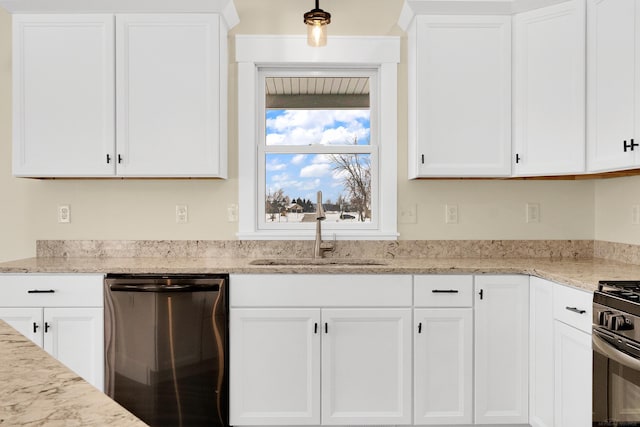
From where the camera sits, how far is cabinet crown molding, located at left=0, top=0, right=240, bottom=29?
2631 mm

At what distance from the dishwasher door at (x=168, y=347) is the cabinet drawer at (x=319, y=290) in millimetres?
113

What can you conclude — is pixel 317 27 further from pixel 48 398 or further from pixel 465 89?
pixel 48 398

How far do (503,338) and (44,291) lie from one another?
2.32 metres

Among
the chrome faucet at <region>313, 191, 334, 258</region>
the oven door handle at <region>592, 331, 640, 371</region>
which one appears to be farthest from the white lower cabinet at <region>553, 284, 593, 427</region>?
the chrome faucet at <region>313, 191, 334, 258</region>

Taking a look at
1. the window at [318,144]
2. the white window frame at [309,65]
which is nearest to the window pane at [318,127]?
the window at [318,144]

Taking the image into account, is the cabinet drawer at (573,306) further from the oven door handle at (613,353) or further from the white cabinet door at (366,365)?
the white cabinet door at (366,365)

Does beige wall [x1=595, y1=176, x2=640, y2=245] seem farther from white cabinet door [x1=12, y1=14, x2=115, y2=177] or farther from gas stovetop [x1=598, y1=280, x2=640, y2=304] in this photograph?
white cabinet door [x1=12, y1=14, x2=115, y2=177]

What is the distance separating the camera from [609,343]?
1.73m

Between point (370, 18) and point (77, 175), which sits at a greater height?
point (370, 18)

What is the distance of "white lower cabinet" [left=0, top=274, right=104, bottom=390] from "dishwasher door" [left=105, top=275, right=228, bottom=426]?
0.24ft

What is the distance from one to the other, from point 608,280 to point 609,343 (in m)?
0.37

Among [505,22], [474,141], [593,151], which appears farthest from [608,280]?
[505,22]

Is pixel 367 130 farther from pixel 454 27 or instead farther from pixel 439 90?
pixel 454 27

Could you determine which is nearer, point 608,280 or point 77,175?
point 608,280
